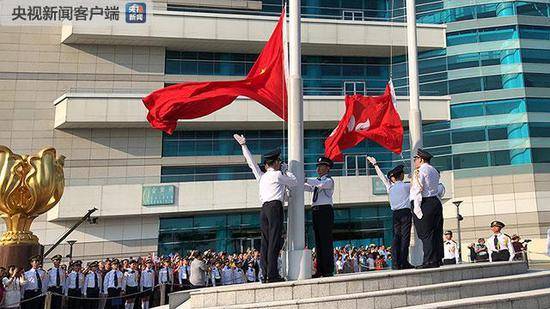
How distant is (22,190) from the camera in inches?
515

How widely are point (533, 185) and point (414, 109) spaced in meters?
20.6

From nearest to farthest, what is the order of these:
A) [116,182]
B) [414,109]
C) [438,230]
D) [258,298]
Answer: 1. [258,298]
2. [438,230]
3. [414,109]
4. [116,182]

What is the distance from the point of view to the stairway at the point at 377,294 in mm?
5832

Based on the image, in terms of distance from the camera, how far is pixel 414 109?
9414mm

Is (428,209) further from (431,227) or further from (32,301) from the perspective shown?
(32,301)

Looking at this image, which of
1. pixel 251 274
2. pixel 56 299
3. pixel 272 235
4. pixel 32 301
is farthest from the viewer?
pixel 251 274

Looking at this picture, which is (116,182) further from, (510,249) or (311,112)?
(510,249)

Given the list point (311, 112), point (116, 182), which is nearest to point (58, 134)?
point (116, 182)

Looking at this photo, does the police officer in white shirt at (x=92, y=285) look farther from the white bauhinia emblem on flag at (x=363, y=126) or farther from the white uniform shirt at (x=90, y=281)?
the white bauhinia emblem on flag at (x=363, y=126)

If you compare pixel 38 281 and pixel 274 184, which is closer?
pixel 274 184

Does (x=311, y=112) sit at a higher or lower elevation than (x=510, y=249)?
higher

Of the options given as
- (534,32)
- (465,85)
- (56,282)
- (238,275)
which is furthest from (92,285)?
(534,32)

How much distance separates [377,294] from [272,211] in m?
1.80

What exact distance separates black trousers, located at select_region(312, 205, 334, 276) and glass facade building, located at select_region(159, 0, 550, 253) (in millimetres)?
17881
